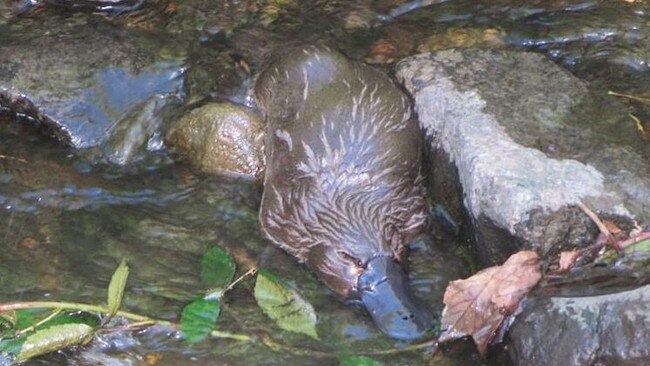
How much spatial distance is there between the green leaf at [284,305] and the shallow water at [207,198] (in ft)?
0.15

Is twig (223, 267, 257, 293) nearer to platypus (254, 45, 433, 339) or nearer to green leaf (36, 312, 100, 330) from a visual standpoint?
platypus (254, 45, 433, 339)

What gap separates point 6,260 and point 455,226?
7.12 ft

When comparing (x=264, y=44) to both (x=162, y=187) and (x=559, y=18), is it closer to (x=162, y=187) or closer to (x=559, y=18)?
(x=162, y=187)

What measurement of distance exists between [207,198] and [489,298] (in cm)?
Answer: 177

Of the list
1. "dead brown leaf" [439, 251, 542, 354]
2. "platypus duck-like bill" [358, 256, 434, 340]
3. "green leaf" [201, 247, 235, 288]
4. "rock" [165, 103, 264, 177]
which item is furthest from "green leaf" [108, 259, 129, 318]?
"rock" [165, 103, 264, 177]

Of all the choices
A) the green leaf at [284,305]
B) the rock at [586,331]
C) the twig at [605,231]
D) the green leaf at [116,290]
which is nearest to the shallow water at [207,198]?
the green leaf at [284,305]

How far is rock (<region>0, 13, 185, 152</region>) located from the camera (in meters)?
5.85

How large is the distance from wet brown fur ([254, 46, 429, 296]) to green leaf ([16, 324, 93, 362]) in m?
1.23

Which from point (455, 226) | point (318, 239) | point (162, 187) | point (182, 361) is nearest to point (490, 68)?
point (455, 226)

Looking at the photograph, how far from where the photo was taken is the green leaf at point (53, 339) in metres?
4.12

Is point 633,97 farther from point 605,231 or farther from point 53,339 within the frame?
point 53,339

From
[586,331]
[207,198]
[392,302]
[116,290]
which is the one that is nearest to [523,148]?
[392,302]

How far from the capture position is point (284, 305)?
4641 mm

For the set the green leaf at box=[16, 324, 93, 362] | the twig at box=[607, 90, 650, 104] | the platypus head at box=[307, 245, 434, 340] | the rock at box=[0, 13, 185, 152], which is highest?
the rock at box=[0, 13, 185, 152]
